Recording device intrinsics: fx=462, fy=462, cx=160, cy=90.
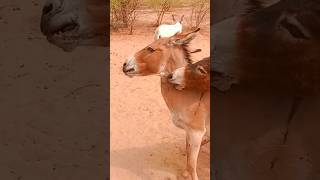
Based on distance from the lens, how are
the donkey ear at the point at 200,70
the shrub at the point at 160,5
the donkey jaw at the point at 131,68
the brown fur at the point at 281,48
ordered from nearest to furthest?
the brown fur at the point at 281,48
the donkey ear at the point at 200,70
the donkey jaw at the point at 131,68
the shrub at the point at 160,5

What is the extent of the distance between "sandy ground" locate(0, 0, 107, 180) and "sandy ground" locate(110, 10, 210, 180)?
197 mm

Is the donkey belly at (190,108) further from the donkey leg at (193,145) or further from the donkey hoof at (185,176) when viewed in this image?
the donkey hoof at (185,176)

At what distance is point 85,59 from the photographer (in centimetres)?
552

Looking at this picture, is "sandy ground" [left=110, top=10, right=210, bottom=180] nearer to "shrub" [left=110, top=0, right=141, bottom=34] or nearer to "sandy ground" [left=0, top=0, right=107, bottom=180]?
"sandy ground" [left=0, top=0, right=107, bottom=180]

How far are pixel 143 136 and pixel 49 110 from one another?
0.90m

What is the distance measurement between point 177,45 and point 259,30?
0.91m

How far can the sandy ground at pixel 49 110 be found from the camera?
3498mm

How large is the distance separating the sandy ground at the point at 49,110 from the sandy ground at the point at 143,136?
197 millimetres

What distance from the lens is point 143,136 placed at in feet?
13.8

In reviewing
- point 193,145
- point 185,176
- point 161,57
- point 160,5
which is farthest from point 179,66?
point 160,5

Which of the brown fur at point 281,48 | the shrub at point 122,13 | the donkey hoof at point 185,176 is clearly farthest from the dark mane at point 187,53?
the shrub at point 122,13

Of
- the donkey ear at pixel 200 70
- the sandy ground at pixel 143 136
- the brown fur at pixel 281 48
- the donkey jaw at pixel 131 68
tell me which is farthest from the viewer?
the sandy ground at pixel 143 136

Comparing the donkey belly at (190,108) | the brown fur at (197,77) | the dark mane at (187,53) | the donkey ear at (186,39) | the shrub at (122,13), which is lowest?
the donkey belly at (190,108)

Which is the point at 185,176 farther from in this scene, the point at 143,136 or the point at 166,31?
the point at 166,31
